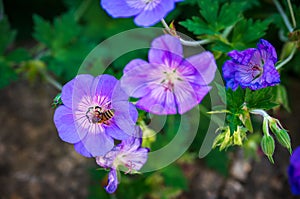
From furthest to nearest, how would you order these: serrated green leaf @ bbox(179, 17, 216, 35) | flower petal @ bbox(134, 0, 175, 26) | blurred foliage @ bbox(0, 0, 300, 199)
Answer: blurred foliage @ bbox(0, 0, 300, 199) < serrated green leaf @ bbox(179, 17, 216, 35) < flower petal @ bbox(134, 0, 175, 26)

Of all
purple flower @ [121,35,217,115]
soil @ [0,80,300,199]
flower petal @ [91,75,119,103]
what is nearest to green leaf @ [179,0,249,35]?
purple flower @ [121,35,217,115]

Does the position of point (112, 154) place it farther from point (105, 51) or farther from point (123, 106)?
point (105, 51)

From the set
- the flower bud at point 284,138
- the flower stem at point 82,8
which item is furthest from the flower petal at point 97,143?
the flower stem at point 82,8

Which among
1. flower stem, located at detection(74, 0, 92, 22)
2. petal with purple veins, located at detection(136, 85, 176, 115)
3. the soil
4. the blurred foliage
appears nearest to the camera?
petal with purple veins, located at detection(136, 85, 176, 115)

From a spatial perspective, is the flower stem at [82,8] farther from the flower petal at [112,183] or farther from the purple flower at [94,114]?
the flower petal at [112,183]

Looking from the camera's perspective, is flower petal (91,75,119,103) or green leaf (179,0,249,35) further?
green leaf (179,0,249,35)

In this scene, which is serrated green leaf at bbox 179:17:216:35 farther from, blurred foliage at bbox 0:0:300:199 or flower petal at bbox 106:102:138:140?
flower petal at bbox 106:102:138:140

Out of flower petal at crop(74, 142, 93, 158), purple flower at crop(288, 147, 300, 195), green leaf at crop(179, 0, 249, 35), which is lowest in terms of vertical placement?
purple flower at crop(288, 147, 300, 195)

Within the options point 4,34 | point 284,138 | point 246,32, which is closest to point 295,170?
point 284,138
